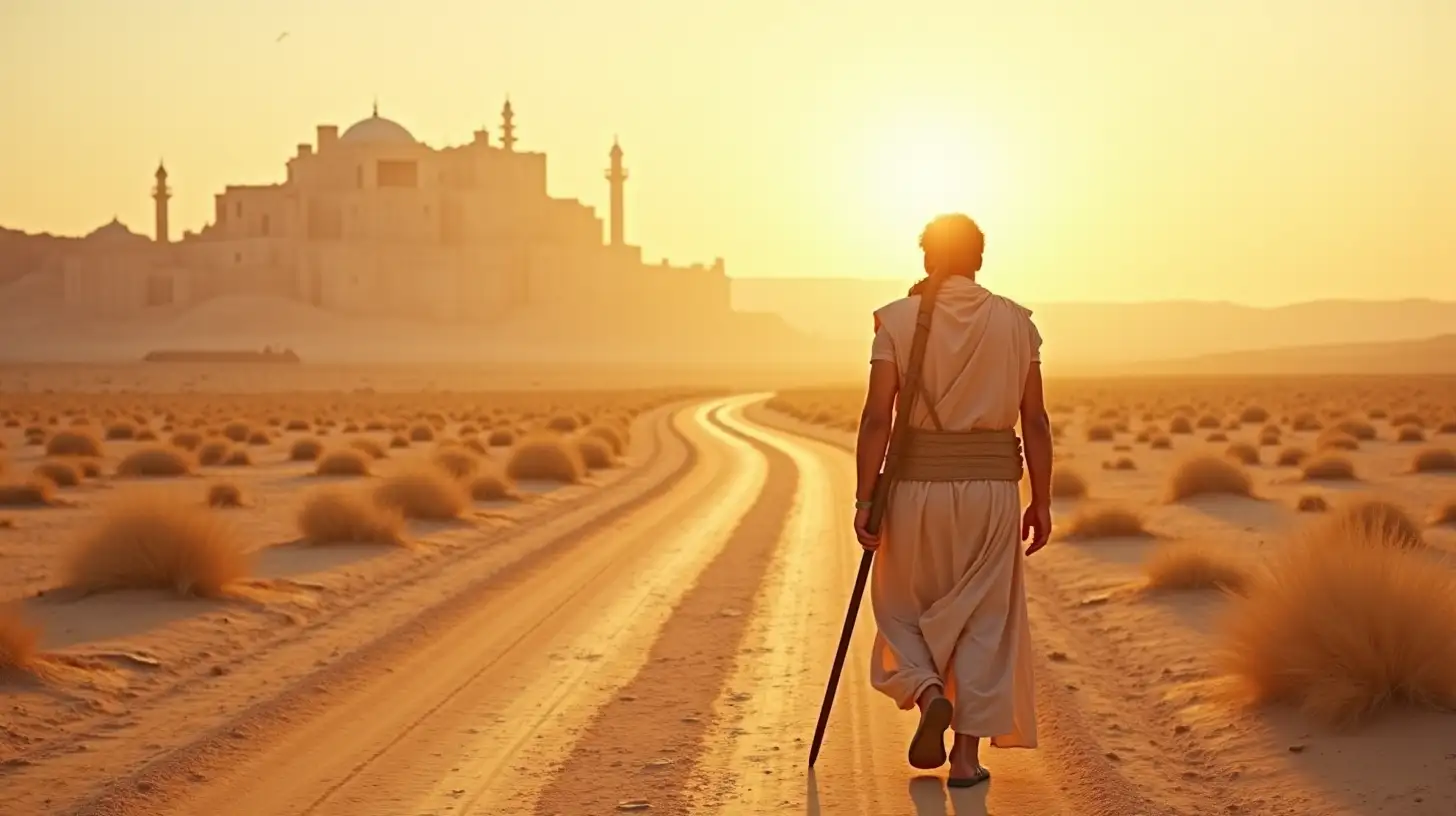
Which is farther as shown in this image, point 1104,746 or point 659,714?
point 659,714

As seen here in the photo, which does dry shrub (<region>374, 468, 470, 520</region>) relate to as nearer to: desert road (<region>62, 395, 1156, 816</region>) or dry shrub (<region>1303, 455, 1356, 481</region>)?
desert road (<region>62, 395, 1156, 816</region>)

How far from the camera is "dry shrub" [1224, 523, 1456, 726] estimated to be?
6.34m

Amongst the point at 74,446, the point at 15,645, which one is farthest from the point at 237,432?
the point at 15,645

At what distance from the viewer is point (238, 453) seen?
2638 cm

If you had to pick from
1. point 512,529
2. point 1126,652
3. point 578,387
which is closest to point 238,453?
point 512,529

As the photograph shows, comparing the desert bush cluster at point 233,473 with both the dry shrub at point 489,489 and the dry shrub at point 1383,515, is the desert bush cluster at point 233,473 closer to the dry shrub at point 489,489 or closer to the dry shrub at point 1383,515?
the dry shrub at point 489,489

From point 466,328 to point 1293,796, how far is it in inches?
4432

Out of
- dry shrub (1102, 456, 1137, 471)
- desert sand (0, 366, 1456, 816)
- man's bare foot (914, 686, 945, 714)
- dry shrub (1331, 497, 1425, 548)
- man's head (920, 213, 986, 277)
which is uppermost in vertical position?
man's head (920, 213, 986, 277)

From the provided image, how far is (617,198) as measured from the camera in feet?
429

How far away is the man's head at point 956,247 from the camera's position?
6.14 m

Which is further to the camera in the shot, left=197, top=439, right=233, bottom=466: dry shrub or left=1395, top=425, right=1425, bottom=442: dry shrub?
left=1395, top=425, right=1425, bottom=442: dry shrub

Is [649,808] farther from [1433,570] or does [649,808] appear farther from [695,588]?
[695,588]

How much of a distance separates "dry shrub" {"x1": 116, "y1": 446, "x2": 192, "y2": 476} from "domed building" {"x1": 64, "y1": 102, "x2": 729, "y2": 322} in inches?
3603

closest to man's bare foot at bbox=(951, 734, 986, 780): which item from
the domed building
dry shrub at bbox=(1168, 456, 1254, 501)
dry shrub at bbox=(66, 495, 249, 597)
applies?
dry shrub at bbox=(66, 495, 249, 597)
